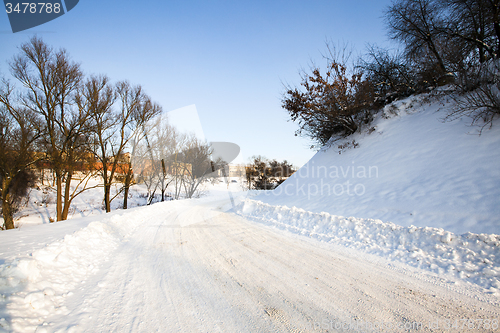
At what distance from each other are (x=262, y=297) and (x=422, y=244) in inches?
144

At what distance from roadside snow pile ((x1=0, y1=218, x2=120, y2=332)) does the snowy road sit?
0.17 m

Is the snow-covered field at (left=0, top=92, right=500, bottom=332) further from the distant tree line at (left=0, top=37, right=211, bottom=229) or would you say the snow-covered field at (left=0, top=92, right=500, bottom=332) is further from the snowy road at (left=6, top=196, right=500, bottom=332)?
the distant tree line at (left=0, top=37, right=211, bottom=229)

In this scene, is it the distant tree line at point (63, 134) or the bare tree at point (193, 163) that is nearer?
the distant tree line at point (63, 134)

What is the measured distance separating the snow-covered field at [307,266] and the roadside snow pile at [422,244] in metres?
0.02

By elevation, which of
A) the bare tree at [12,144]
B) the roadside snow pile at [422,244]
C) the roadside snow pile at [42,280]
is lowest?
the roadside snow pile at [422,244]

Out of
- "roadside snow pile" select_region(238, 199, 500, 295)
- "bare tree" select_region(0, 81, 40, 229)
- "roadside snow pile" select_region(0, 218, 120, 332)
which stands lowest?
"roadside snow pile" select_region(238, 199, 500, 295)

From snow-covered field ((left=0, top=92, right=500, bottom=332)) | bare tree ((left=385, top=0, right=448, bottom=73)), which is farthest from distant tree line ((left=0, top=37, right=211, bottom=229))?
bare tree ((left=385, top=0, right=448, bottom=73))

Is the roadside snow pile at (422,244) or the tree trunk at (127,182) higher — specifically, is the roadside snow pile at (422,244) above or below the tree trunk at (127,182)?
below

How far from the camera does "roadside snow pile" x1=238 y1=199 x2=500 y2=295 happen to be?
3.17 m

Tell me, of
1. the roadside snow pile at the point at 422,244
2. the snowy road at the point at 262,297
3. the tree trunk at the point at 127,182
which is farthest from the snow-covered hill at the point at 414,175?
the tree trunk at the point at 127,182

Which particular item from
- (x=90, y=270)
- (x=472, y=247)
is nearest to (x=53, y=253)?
(x=90, y=270)

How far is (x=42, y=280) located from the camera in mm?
2959

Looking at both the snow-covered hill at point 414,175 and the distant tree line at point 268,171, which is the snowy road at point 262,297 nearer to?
the snow-covered hill at point 414,175

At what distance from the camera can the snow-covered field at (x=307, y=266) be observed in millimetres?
2316
